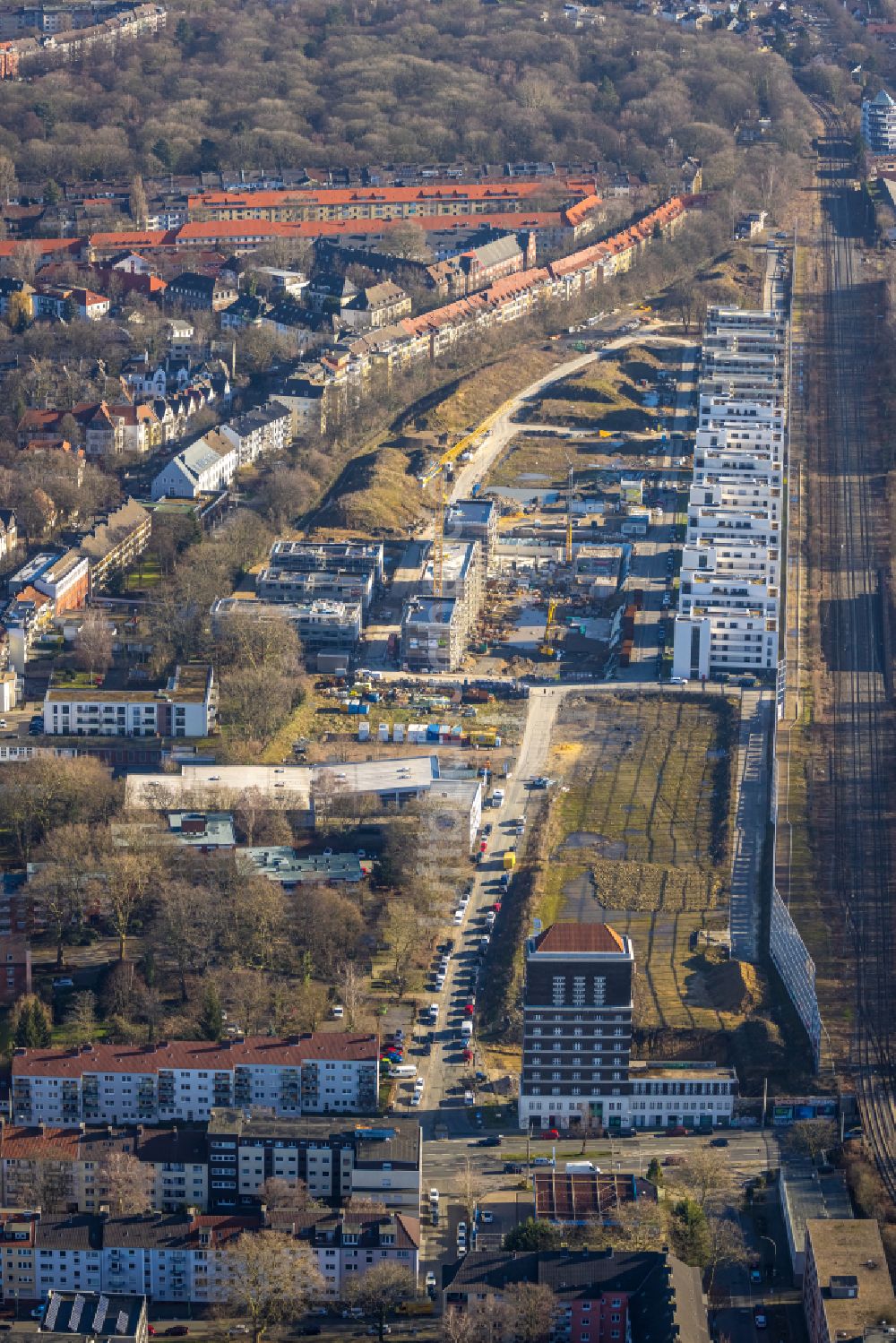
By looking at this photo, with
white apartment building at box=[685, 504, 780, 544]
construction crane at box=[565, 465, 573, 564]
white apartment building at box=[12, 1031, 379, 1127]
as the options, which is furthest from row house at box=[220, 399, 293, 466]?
white apartment building at box=[12, 1031, 379, 1127]

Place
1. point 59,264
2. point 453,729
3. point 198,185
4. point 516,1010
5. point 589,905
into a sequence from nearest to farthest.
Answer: point 516,1010 → point 589,905 → point 453,729 → point 59,264 → point 198,185

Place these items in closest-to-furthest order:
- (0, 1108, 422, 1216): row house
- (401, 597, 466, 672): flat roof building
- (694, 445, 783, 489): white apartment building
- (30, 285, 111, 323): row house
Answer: (0, 1108, 422, 1216): row house, (401, 597, 466, 672): flat roof building, (694, 445, 783, 489): white apartment building, (30, 285, 111, 323): row house

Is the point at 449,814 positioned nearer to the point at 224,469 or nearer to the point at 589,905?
the point at 589,905

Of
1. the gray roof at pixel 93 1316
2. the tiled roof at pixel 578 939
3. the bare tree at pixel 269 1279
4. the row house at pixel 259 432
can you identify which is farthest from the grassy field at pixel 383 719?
the gray roof at pixel 93 1316

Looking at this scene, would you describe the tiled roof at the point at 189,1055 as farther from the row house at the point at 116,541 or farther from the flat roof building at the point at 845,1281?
the row house at the point at 116,541

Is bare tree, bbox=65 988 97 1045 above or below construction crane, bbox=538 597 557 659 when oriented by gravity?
below

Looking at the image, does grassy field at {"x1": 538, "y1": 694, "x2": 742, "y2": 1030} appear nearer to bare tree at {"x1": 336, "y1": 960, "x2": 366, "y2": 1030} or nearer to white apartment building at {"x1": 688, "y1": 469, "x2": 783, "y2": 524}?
bare tree at {"x1": 336, "y1": 960, "x2": 366, "y2": 1030}

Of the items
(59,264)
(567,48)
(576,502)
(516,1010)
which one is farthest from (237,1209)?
(567,48)
